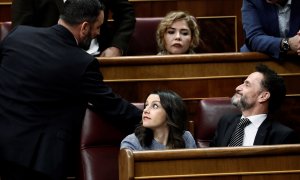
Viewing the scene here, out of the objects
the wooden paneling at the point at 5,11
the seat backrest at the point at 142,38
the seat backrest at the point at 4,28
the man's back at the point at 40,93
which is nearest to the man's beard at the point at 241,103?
the man's back at the point at 40,93

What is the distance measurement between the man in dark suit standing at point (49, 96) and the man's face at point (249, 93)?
162 millimetres

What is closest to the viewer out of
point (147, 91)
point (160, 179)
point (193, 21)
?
point (160, 179)

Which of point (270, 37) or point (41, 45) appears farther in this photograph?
point (270, 37)

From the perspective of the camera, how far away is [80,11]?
121 centimetres

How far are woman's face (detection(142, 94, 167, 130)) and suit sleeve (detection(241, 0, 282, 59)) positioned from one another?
0.29m

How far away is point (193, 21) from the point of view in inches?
61.2

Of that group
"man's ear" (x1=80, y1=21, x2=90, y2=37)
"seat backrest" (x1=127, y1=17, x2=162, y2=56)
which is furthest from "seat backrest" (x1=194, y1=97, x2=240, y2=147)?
"seat backrest" (x1=127, y1=17, x2=162, y2=56)

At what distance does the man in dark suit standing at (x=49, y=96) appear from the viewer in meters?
1.14

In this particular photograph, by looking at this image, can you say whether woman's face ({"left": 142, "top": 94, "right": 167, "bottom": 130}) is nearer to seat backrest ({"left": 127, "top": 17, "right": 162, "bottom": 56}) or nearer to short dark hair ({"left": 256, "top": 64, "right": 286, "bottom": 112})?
short dark hair ({"left": 256, "top": 64, "right": 286, "bottom": 112})

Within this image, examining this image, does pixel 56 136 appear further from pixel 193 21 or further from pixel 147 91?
pixel 193 21

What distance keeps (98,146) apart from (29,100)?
0.12 m

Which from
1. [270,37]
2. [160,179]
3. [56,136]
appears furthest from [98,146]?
[270,37]

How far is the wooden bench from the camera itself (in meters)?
1.02

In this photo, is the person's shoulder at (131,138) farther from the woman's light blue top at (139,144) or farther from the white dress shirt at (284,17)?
the white dress shirt at (284,17)
